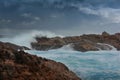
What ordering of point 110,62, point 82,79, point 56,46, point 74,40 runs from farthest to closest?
point 74,40
point 56,46
point 110,62
point 82,79

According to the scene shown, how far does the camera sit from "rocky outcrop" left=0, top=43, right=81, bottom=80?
10016mm

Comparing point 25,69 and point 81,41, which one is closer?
point 25,69

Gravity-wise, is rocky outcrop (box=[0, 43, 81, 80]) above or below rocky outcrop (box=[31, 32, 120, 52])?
below

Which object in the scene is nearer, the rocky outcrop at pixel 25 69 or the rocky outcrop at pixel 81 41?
the rocky outcrop at pixel 25 69

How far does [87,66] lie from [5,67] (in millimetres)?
5666

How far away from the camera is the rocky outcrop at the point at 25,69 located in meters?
10.0

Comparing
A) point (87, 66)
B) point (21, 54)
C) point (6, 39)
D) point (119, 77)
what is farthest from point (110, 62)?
point (6, 39)

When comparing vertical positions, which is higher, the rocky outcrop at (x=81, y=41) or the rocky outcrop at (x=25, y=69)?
the rocky outcrop at (x=81, y=41)

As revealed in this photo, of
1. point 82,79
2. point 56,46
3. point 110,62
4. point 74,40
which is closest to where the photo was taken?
point 82,79

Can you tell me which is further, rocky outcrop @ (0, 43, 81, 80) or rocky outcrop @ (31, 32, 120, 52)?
rocky outcrop @ (31, 32, 120, 52)

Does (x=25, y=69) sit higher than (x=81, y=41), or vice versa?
(x=81, y=41)

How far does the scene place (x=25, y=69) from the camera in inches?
408

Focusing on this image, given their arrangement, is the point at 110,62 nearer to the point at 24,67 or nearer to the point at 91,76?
the point at 91,76

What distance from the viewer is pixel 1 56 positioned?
10.7 m
